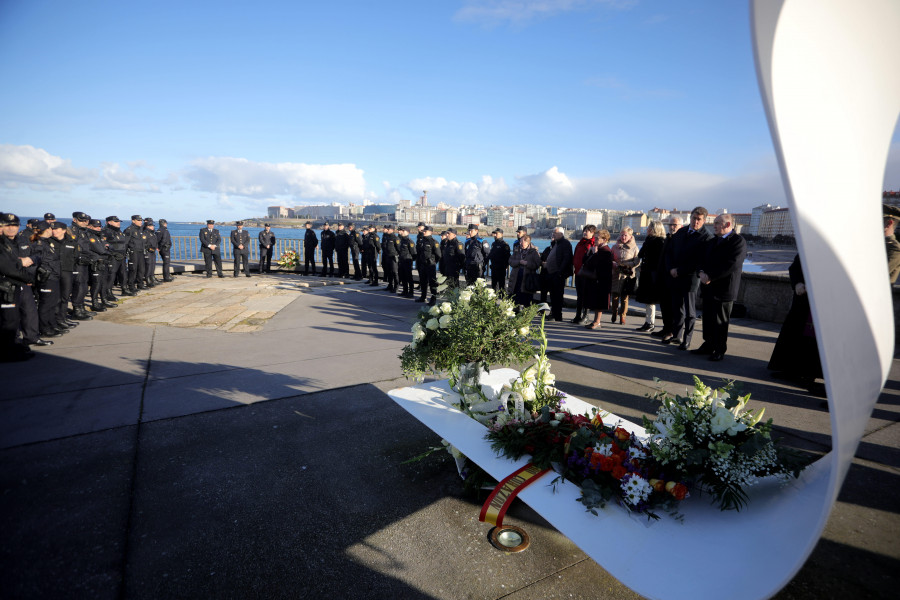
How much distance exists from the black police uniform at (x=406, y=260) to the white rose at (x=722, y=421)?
10781mm

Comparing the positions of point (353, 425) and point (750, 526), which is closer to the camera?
point (750, 526)

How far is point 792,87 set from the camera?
113cm

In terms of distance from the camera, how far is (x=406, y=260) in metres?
12.6

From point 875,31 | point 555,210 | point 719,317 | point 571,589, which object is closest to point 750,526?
point 571,589

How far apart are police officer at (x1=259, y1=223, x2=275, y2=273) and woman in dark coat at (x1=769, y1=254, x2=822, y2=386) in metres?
17.1

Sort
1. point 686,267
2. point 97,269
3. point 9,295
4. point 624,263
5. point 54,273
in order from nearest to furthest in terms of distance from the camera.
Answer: point 9,295, point 686,267, point 54,273, point 624,263, point 97,269

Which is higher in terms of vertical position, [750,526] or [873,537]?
[750,526]

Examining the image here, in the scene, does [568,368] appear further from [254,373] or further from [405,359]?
[254,373]

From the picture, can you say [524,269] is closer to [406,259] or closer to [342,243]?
[406,259]

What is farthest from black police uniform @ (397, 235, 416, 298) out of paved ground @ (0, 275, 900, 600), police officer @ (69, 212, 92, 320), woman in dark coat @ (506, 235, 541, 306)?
police officer @ (69, 212, 92, 320)

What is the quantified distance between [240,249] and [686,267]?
15.3 m

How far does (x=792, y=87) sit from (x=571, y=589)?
2375 millimetres

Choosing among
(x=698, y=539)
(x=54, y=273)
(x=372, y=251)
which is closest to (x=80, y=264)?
(x=54, y=273)

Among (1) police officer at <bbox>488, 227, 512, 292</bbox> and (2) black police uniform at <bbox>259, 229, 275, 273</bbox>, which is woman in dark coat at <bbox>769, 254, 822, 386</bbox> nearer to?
(1) police officer at <bbox>488, 227, 512, 292</bbox>
